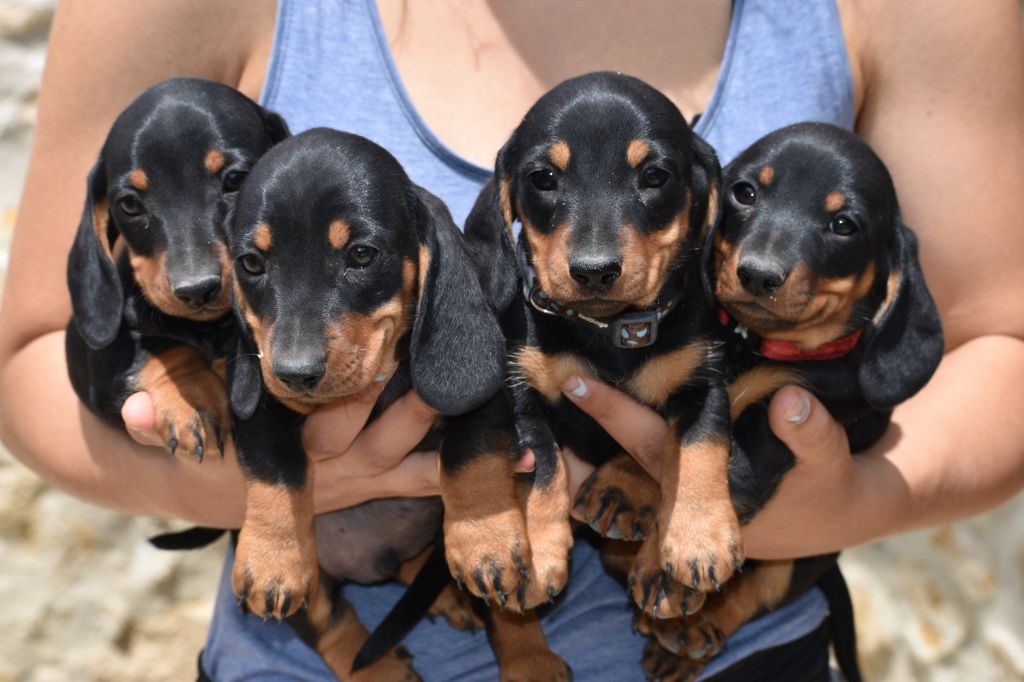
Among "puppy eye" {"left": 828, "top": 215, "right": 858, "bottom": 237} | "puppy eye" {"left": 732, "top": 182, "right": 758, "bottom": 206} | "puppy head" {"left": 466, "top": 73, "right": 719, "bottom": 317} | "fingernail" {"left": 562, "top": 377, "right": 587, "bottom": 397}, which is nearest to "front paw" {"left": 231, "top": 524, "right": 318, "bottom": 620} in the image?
A: "fingernail" {"left": 562, "top": 377, "right": 587, "bottom": 397}

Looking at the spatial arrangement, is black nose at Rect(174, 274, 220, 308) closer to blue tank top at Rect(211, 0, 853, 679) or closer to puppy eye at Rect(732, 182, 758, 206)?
blue tank top at Rect(211, 0, 853, 679)

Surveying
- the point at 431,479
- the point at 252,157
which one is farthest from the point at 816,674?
the point at 252,157

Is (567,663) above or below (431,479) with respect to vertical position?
below

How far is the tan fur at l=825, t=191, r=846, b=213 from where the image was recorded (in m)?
2.48

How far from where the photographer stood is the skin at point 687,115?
2.66 metres

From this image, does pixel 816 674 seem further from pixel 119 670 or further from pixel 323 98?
pixel 119 670

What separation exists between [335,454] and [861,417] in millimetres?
1252

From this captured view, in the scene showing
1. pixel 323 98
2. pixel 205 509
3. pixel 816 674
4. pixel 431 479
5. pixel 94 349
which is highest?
pixel 323 98

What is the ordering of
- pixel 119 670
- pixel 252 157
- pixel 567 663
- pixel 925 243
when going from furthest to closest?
pixel 119 670 < pixel 925 243 < pixel 567 663 < pixel 252 157

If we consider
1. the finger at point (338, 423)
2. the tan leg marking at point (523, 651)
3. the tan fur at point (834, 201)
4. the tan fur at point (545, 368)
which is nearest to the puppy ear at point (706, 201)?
the tan fur at point (834, 201)

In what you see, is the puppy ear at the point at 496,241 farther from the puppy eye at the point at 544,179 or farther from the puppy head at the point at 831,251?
the puppy head at the point at 831,251

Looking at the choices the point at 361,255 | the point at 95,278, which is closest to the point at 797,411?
the point at 361,255

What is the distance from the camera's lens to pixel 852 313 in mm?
2568

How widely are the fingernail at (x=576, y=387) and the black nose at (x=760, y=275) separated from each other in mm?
397
